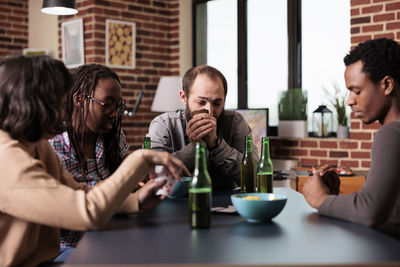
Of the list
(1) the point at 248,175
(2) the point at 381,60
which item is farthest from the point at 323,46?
(2) the point at 381,60

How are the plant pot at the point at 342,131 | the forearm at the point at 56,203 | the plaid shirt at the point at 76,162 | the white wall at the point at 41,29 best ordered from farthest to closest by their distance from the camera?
the white wall at the point at 41,29, the plant pot at the point at 342,131, the plaid shirt at the point at 76,162, the forearm at the point at 56,203

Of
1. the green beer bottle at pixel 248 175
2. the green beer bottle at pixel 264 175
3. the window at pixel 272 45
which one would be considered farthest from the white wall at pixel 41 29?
the green beer bottle at pixel 264 175

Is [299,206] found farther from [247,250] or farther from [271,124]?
[271,124]

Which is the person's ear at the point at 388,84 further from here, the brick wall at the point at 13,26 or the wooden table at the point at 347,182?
the brick wall at the point at 13,26

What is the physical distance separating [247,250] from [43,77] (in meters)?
0.71

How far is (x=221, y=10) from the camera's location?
213 inches

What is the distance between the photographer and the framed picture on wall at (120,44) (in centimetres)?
495

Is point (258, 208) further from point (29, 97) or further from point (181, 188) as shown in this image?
point (29, 97)

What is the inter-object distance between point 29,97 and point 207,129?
0.92 m

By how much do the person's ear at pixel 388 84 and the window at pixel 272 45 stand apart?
3013mm

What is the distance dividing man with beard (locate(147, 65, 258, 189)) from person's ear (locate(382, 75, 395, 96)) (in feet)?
2.56

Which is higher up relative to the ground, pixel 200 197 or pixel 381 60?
pixel 381 60

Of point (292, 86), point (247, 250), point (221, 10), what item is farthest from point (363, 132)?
point (247, 250)

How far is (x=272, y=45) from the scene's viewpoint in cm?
498
